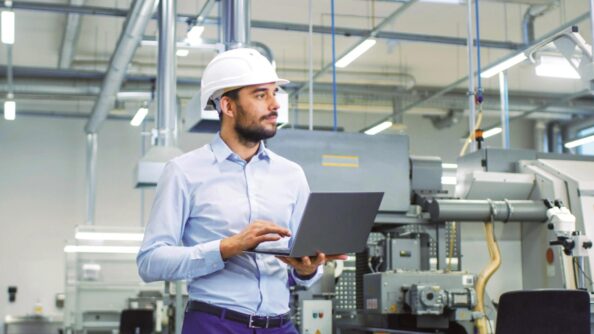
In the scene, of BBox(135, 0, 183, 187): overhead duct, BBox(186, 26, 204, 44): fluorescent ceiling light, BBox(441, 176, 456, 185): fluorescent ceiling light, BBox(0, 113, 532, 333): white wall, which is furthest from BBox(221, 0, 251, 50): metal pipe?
BBox(0, 113, 532, 333): white wall

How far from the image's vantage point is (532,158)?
212 inches

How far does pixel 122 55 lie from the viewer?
946cm

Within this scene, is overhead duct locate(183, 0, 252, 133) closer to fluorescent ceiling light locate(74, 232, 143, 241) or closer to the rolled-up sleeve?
the rolled-up sleeve

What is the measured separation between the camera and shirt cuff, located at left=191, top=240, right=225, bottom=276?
179 centimetres

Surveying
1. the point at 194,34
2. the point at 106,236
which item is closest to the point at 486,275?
the point at 194,34

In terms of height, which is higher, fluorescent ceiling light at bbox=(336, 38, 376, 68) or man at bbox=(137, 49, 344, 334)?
fluorescent ceiling light at bbox=(336, 38, 376, 68)

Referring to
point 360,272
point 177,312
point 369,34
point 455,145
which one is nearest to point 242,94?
point 360,272

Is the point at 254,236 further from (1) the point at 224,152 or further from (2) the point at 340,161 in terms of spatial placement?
(2) the point at 340,161

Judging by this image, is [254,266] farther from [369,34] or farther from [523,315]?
[369,34]

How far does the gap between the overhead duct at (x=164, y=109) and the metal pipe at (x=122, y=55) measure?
3.84 feet

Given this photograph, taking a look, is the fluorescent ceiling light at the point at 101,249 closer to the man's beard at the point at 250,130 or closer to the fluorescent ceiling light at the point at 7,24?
the fluorescent ceiling light at the point at 7,24

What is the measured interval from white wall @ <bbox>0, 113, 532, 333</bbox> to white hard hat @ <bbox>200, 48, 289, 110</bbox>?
11723mm

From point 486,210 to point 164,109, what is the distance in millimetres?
2823

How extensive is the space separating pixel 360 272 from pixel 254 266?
3.52 m
